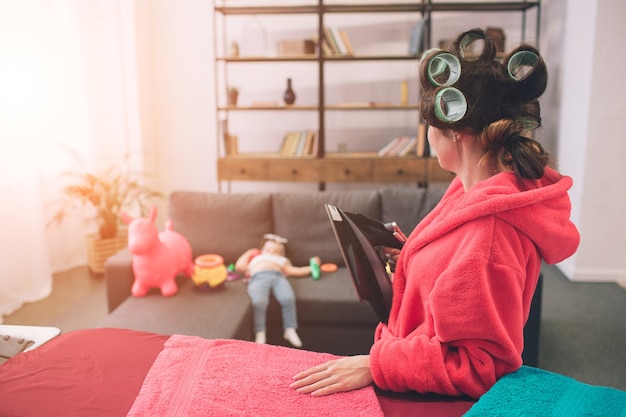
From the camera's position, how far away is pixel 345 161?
3.99 meters

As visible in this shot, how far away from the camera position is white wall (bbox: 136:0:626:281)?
336 centimetres

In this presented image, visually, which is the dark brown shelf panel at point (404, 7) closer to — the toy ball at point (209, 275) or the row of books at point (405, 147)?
the row of books at point (405, 147)

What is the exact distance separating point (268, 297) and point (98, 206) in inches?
72.2

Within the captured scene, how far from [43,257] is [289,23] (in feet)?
8.69

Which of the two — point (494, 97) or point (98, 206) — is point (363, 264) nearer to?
point (494, 97)

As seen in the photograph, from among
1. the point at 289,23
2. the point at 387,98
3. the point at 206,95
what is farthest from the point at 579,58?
the point at 206,95

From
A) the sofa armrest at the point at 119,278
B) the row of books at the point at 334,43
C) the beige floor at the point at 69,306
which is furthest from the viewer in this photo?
the row of books at the point at 334,43

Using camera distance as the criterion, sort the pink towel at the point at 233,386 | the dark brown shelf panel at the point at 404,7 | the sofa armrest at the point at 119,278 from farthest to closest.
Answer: the dark brown shelf panel at the point at 404,7 → the sofa armrest at the point at 119,278 → the pink towel at the point at 233,386

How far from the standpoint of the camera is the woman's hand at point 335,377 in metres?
0.88

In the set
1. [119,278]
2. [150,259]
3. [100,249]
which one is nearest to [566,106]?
[150,259]

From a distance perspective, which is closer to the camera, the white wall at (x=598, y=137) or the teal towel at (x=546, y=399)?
the teal towel at (x=546, y=399)

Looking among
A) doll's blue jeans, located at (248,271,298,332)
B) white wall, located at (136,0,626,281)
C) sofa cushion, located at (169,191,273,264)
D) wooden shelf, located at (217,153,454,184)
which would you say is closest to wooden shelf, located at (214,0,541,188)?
wooden shelf, located at (217,153,454,184)

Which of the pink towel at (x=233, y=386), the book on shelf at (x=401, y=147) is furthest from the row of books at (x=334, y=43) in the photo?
the pink towel at (x=233, y=386)

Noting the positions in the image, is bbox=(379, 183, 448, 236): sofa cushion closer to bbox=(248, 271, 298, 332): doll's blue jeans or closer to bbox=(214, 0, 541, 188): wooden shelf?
bbox=(248, 271, 298, 332): doll's blue jeans
